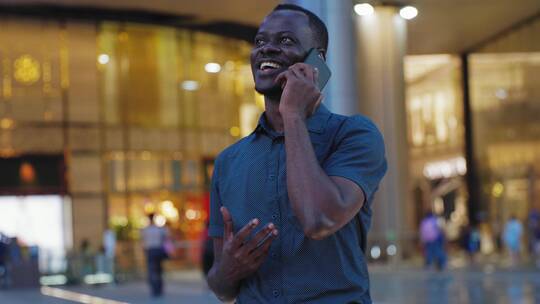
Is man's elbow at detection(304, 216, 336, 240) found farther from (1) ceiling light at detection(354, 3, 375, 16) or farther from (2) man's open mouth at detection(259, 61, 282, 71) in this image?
(1) ceiling light at detection(354, 3, 375, 16)

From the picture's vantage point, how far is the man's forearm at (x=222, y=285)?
9.50 ft

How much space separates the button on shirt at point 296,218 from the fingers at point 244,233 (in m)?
0.09

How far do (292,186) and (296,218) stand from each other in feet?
0.54

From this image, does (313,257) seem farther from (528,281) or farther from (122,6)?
(122,6)

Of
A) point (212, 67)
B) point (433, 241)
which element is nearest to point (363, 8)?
point (433, 241)

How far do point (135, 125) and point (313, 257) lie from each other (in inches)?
1511

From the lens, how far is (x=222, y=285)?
2.91 m

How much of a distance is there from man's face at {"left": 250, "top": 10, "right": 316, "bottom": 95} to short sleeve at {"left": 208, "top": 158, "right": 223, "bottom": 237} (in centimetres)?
35

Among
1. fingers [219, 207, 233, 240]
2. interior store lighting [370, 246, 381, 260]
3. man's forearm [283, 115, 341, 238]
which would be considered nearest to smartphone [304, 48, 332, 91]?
man's forearm [283, 115, 341, 238]

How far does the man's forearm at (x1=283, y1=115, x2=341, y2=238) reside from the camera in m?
2.61

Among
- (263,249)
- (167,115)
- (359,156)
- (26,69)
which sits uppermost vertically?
(26,69)

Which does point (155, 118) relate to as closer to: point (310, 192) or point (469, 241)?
point (469, 241)

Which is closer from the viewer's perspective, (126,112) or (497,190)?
(126,112)

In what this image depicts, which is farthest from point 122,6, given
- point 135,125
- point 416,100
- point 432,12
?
point 416,100
